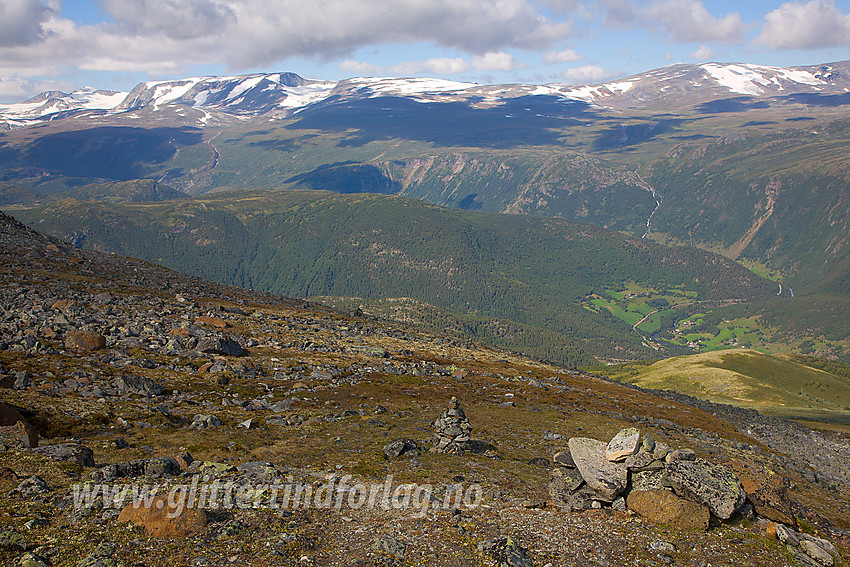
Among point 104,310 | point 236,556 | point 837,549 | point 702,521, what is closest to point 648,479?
point 702,521

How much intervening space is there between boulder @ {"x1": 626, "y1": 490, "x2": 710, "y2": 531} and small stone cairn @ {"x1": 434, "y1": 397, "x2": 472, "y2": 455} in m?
13.9

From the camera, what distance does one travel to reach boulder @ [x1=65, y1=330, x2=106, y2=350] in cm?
5253

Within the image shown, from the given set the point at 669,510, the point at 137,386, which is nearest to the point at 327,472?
the point at 669,510

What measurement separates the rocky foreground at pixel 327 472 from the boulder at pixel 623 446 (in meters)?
0.11

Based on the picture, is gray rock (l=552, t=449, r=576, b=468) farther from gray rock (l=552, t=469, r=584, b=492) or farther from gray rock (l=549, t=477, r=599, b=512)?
gray rock (l=549, t=477, r=599, b=512)

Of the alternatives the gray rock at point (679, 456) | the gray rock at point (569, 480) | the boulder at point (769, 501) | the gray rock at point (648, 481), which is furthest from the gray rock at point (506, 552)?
the boulder at point (769, 501)

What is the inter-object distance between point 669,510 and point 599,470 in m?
4.00

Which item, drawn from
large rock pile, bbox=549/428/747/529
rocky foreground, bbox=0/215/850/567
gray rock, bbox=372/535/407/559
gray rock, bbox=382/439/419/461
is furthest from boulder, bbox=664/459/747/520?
gray rock, bbox=382/439/419/461

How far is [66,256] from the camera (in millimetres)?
117688

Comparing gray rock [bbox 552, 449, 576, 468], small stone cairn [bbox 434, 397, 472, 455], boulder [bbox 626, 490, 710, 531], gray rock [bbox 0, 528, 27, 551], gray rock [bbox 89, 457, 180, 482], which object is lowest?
small stone cairn [bbox 434, 397, 472, 455]

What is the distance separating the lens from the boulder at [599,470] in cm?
2872

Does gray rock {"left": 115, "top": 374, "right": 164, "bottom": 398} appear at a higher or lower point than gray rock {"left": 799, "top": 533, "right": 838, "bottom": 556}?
higher

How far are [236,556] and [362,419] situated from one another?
83.1ft

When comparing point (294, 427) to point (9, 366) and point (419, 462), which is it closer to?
point (419, 462)
